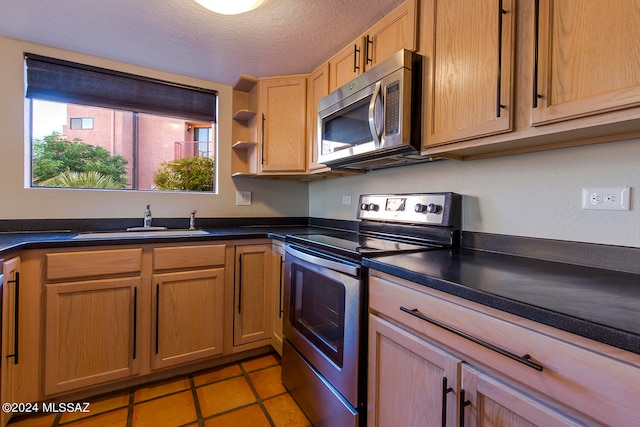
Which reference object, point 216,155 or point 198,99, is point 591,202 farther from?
point 198,99

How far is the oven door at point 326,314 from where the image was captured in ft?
4.12

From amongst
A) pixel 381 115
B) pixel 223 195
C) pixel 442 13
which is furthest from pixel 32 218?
pixel 442 13

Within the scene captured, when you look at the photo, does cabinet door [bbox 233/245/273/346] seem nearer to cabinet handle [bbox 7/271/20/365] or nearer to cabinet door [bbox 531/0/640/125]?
cabinet handle [bbox 7/271/20/365]

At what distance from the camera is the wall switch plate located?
2.64 m

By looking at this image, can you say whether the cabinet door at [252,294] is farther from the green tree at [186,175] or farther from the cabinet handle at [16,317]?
the cabinet handle at [16,317]

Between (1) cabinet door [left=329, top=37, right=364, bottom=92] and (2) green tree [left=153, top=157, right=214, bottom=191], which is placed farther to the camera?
(2) green tree [left=153, top=157, right=214, bottom=191]

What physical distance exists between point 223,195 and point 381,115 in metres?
1.60

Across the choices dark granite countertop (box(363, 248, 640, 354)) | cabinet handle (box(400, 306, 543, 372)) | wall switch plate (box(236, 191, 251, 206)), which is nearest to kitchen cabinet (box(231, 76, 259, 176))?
wall switch plate (box(236, 191, 251, 206))

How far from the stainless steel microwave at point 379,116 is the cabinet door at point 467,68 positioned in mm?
67

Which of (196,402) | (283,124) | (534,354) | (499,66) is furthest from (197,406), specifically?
(499,66)

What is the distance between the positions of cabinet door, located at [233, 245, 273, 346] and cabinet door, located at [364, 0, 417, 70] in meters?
1.36

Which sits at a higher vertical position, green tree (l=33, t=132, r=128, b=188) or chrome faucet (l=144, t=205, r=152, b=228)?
green tree (l=33, t=132, r=128, b=188)

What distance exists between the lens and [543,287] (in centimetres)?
82

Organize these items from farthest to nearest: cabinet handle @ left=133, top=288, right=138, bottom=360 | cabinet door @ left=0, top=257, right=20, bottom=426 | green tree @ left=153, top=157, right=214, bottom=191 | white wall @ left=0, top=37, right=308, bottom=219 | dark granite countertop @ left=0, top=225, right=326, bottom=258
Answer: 1. green tree @ left=153, top=157, right=214, bottom=191
2. white wall @ left=0, top=37, right=308, bottom=219
3. cabinet handle @ left=133, top=288, right=138, bottom=360
4. dark granite countertop @ left=0, top=225, right=326, bottom=258
5. cabinet door @ left=0, top=257, right=20, bottom=426
